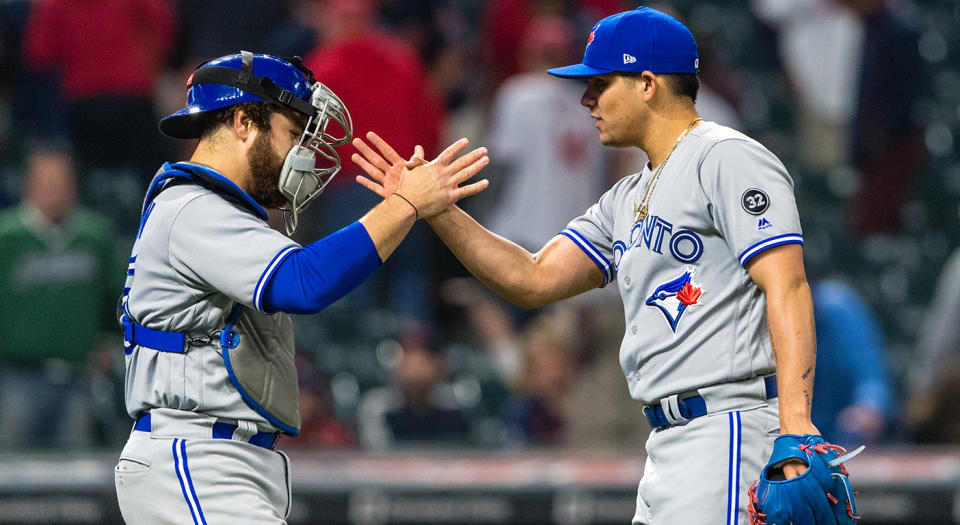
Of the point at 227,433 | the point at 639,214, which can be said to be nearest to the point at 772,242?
the point at 639,214

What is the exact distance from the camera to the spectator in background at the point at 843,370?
6.32 m

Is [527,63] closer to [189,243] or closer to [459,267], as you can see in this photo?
[459,267]

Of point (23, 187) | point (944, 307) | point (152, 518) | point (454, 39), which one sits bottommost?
point (152, 518)

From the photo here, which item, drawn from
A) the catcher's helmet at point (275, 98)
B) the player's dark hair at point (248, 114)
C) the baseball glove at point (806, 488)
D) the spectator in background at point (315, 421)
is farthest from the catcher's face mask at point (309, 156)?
the spectator in background at point (315, 421)

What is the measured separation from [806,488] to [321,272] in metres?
1.21

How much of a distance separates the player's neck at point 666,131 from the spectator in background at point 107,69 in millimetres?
4824

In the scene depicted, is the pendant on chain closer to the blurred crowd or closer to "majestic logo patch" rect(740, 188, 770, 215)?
"majestic logo patch" rect(740, 188, 770, 215)

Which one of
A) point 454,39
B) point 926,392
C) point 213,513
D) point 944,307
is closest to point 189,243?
point 213,513

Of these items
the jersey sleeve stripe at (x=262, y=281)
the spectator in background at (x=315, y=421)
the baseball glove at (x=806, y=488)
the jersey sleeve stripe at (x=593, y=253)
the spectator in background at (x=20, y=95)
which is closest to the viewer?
the baseball glove at (x=806, y=488)

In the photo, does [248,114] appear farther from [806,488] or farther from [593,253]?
[806,488]

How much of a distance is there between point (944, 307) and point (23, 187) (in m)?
5.61

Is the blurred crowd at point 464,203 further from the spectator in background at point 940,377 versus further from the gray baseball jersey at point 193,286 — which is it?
the gray baseball jersey at point 193,286

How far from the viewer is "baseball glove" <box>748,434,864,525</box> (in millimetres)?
2969

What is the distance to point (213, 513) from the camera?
3.14 metres
